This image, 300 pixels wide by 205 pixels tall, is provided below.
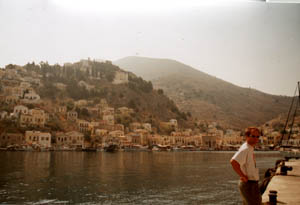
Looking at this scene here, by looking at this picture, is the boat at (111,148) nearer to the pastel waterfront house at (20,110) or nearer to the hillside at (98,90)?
the hillside at (98,90)

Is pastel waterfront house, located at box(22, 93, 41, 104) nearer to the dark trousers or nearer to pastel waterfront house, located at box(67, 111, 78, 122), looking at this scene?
pastel waterfront house, located at box(67, 111, 78, 122)

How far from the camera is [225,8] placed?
8.99 m

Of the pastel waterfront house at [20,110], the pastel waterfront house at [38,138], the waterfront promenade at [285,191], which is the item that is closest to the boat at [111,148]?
the pastel waterfront house at [38,138]

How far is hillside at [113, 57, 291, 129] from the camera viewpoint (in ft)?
103

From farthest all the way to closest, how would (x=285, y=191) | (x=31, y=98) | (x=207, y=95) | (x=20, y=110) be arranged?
(x=207, y=95), (x=31, y=98), (x=20, y=110), (x=285, y=191)

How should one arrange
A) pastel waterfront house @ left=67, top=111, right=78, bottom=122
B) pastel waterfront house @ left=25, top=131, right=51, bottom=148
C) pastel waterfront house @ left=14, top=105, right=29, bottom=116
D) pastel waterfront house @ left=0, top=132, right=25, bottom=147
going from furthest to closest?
pastel waterfront house @ left=67, top=111, right=78, bottom=122, pastel waterfront house @ left=14, top=105, right=29, bottom=116, pastel waterfront house @ left=25, top=131, right=51, bottom=148, pastel waterfront house @ left=0, top=132, right=25, bottom=147

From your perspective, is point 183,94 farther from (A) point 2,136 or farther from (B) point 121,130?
(A) point 2,136

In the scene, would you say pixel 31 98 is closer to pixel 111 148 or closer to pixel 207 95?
pixel 111 148

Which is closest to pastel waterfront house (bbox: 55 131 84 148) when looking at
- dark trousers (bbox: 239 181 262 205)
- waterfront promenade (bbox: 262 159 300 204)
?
waterfront promenade (bbox: 262 159 300 204)

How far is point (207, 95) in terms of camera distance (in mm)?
44250

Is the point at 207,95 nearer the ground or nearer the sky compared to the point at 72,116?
nearer the sky

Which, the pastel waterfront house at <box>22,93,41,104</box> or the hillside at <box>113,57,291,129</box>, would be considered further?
the hillside at <box>113,57,291,129</box>

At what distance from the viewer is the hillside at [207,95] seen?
31.5m

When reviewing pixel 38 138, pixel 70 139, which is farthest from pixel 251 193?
pixel 70 139
